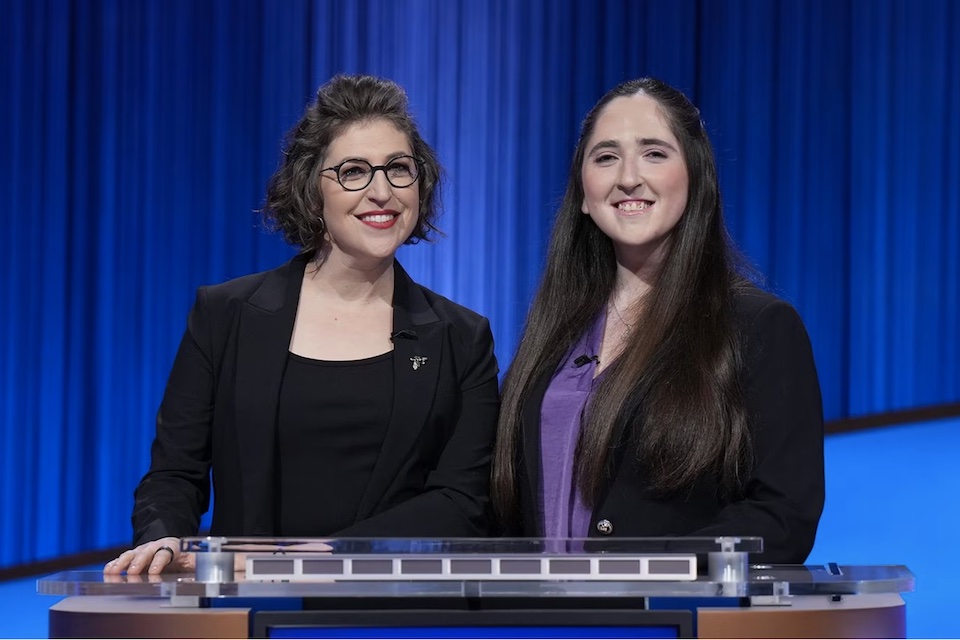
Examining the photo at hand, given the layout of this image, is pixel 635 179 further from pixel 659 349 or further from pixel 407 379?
pixel 407 379

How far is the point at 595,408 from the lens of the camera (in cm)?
209

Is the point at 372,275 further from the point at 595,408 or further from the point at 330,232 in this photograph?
the point at 595,408

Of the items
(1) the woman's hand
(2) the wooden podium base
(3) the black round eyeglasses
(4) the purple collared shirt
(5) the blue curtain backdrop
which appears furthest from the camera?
(5) the blue curtain backdrop

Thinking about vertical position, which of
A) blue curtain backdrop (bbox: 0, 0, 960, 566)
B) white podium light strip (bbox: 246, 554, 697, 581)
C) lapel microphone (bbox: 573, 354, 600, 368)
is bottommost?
white podium light strip (bbox: 246, 554, 697, 581)

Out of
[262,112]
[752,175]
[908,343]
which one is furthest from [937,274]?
[262,112]

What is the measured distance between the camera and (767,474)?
1934 millimetres

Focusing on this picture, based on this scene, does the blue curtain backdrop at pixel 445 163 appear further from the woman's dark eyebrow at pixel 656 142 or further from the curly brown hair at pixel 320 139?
the woman's dark eyebrow at pixel 656 142

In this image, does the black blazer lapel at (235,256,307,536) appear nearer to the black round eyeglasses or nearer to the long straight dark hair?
the black round eyeglasses

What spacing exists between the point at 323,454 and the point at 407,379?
8.2 inches

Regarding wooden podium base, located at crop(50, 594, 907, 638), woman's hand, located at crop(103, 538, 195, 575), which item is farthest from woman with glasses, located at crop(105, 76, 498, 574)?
wooden podium base, located at crop(50, 594, 907, 638)

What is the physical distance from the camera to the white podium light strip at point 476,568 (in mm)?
1347

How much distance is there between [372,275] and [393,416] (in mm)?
314

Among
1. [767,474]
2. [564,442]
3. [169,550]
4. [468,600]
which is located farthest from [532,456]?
[468,600]

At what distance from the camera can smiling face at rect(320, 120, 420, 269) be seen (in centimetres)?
230
